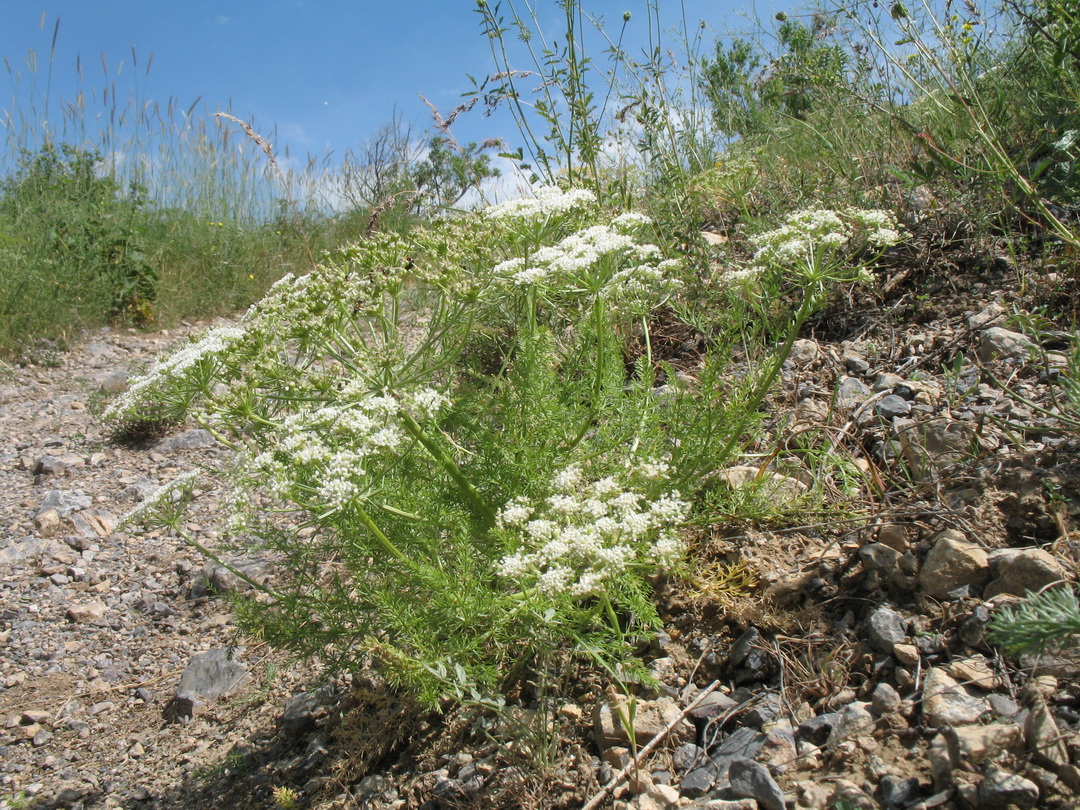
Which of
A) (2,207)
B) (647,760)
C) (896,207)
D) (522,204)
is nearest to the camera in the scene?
(647,760)

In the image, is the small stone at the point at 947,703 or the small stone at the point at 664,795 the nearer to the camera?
the small stone at the point at 947,703

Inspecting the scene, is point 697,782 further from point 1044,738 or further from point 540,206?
point 540,206

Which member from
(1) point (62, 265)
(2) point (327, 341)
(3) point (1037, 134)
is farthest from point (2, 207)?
(3) point (1037, 134)

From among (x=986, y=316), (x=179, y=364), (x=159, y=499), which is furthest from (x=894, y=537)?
(x=159, y=499)

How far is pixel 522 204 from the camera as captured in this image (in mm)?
2820

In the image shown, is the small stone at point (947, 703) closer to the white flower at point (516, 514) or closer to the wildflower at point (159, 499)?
the white flower at point (516, 514)

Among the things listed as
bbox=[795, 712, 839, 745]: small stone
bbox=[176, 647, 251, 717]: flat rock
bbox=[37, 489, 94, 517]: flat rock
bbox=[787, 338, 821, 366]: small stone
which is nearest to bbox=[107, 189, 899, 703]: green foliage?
bbox=[795, 712, 839, 745]: small stone

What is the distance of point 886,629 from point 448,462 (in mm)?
1457

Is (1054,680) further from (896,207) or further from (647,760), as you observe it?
(896,207)

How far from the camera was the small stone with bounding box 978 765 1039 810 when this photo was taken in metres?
1.44

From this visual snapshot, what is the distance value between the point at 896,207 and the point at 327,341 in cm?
357

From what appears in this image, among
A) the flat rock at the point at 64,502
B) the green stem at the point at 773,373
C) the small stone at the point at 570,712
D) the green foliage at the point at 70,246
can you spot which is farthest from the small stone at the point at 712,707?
the green foliage at the point at 70,246

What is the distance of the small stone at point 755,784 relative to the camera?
1677 millimetres

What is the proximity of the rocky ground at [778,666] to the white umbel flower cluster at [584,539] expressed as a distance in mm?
404
